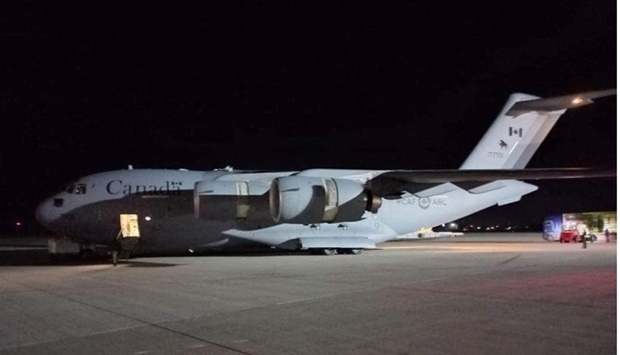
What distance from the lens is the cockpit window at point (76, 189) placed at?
23203 mm

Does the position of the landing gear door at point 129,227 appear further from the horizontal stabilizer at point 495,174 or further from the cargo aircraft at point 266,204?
the horizontal stabilizer at point 495,174

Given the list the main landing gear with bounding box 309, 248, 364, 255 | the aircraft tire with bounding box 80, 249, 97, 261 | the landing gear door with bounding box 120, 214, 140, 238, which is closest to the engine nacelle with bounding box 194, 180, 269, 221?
the landing gear door with bounding box 120, 214, 140, 238

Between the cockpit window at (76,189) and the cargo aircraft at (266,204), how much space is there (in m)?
0.05

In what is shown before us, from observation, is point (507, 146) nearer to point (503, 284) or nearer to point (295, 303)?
point (503, 284)

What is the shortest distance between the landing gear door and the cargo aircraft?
0.03m

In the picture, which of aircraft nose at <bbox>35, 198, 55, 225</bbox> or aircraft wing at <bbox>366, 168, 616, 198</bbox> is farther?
aircraft nose at <bbox>35, 198, 55, 225</bbox>

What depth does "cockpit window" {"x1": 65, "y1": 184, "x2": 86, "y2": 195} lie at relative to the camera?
23.2 metres

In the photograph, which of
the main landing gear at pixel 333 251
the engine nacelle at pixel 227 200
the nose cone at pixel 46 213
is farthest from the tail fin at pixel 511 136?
the nose cone at pixel 46 213

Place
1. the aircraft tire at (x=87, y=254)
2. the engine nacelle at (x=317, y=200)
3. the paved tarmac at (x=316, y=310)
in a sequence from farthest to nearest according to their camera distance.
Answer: the aircraft tire at (x=87, y=254) < the engine nacelle at (x=317, y=200) < the paved tarmac at (x=316, y=310)

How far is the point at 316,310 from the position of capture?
10336 millimetres

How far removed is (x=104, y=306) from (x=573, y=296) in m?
7.76

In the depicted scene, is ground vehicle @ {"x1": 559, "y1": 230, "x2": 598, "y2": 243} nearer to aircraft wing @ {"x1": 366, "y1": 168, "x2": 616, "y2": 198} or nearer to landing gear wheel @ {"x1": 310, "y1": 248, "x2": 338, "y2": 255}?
aircraft wing @ {"x1": 366, "y1": 168, "x2": 616, "y2": 198}

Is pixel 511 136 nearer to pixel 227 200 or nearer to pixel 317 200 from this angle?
pixel 317 200

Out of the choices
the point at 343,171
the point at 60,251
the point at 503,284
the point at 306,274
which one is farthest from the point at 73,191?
the point at 503,284
